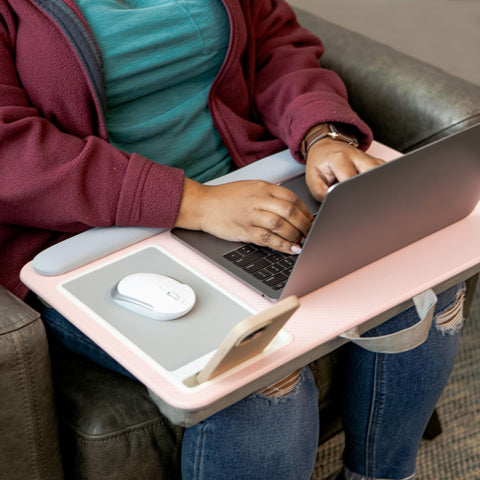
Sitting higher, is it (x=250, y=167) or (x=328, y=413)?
(x=250, y=167)

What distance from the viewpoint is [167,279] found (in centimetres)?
75

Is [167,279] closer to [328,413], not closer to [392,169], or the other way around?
[392,169]

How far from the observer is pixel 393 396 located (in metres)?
0.96

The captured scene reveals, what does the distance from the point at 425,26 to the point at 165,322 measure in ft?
7.06

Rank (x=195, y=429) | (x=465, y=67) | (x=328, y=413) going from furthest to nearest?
Result: (x=465, y=67), (x=328, y=413), (x=195, y=429)

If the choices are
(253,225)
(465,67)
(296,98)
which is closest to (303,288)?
(253,225)

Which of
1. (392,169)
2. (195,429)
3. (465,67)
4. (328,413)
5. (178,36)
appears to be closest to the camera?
(392,169)

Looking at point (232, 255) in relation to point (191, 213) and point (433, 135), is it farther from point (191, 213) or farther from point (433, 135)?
point (433, 135)

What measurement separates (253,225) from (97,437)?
315 millimetres

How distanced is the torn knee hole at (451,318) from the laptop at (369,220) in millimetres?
134

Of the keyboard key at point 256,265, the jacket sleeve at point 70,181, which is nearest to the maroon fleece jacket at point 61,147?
the jacket sleeve at point 70,181

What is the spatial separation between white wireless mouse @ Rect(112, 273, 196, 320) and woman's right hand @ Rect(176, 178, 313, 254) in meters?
0.12

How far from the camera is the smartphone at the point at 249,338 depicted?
58cm

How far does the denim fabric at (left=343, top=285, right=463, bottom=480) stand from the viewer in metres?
0.94
